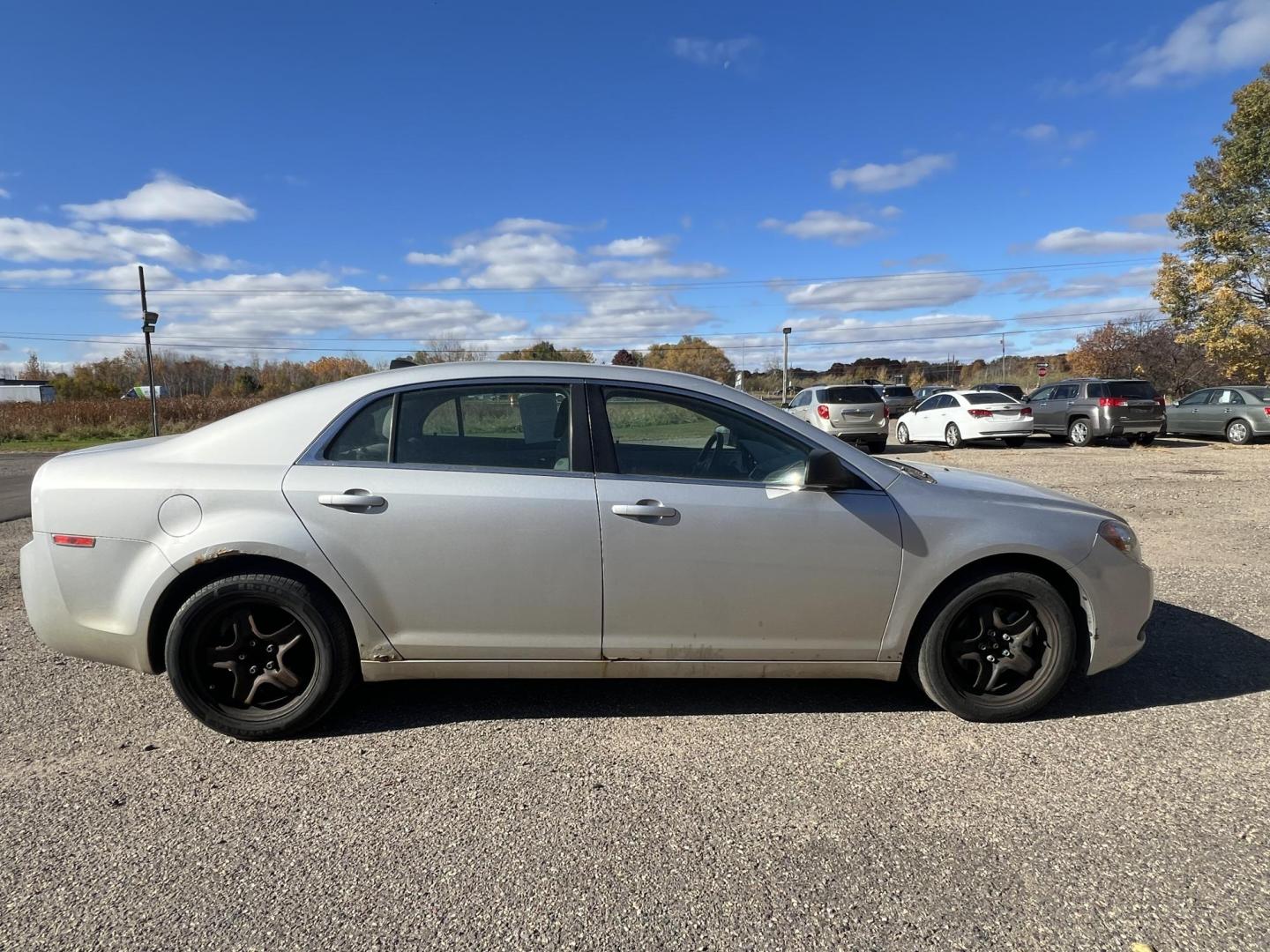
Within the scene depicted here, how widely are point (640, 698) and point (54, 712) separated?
2.77m

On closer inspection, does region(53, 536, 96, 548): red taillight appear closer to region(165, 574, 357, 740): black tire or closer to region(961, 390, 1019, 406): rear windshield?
region(165, 574, 357, 740): black tire

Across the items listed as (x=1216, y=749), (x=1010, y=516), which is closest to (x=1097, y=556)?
(x=1010, y=516)

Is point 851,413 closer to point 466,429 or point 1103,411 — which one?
point 1103,411

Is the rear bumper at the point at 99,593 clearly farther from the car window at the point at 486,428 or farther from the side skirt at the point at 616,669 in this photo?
the car window at the point at 486,428

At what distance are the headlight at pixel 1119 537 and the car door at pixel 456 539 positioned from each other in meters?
2.33

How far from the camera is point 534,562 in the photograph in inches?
119

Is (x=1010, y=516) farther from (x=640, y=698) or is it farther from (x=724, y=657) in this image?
(x=640, y=698)

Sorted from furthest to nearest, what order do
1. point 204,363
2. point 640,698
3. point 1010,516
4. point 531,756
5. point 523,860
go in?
point 204,363, point 640,698, point 1010,516, point 531,756, point 523,860

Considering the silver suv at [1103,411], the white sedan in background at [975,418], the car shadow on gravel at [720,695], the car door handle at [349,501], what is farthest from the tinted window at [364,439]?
the silver suv at [1103,411]

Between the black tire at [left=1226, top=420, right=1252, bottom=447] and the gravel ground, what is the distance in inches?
697

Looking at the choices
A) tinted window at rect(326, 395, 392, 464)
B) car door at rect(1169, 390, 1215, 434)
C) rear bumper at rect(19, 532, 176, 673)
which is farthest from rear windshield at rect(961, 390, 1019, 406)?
rear bumper at rect(19, 532, 176, 673)

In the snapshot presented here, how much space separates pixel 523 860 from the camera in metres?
2.34

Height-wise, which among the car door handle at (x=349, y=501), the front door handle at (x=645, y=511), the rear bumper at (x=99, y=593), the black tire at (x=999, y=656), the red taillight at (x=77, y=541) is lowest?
the black tire at (x=999, y=656)

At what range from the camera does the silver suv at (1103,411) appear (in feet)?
56.3
